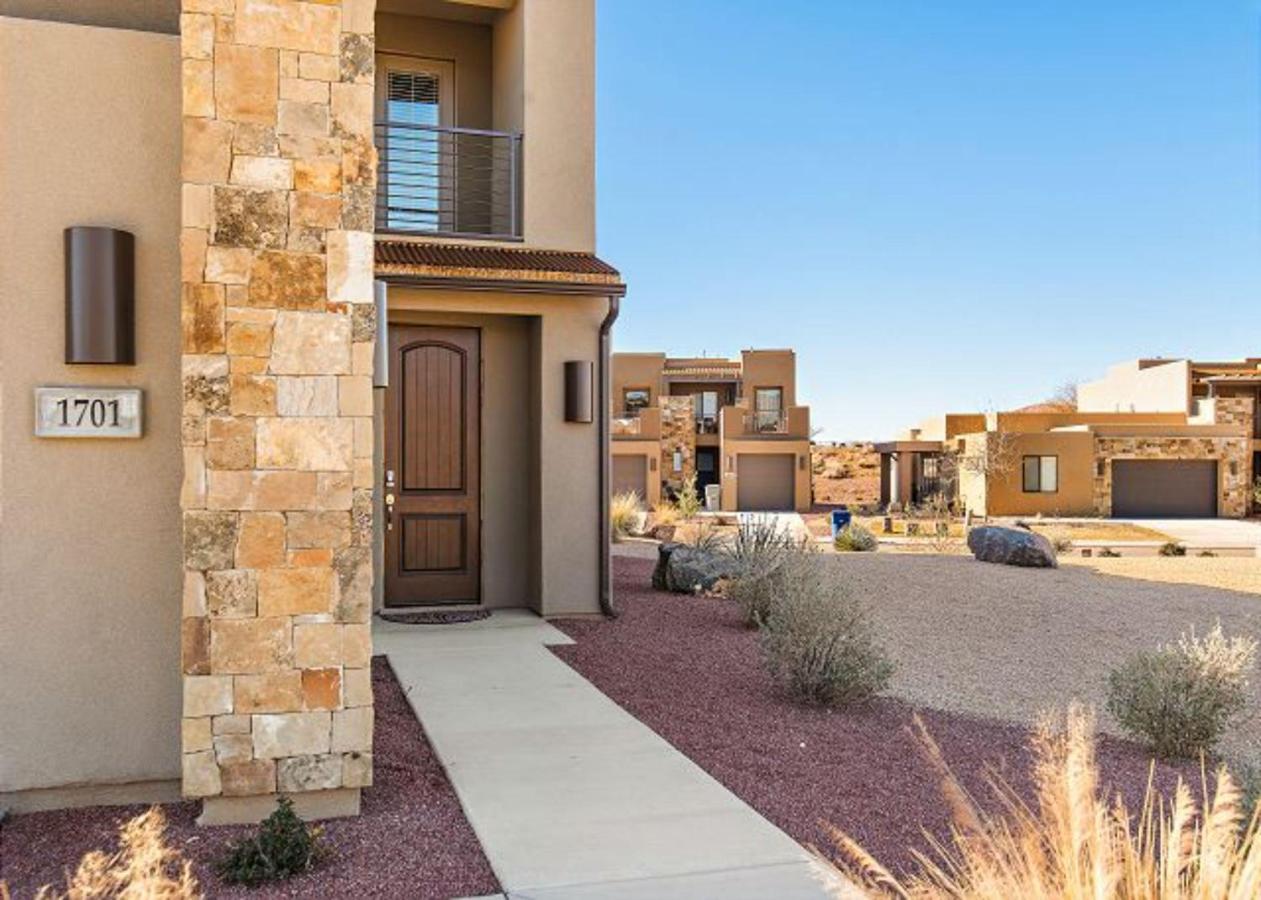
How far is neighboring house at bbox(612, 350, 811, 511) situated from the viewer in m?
38.6

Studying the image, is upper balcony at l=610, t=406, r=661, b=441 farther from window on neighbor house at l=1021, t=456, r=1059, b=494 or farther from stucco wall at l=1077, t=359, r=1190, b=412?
stucco wall at l=1077, t=359, r=1190, b=412

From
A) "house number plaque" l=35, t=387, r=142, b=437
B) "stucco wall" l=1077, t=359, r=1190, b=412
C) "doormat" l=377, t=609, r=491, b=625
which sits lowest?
"doormat" l=377, t=609, r=491, b=625

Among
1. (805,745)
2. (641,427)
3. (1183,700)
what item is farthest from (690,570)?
(641,427)

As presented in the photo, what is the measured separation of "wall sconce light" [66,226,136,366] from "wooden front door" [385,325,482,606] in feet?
17.2

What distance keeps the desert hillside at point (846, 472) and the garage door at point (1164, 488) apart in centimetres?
1142

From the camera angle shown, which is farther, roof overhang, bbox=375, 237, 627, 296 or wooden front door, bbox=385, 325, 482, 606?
wooden front door, bbox=385, 325, 482, 606

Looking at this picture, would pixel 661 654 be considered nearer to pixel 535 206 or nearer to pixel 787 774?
pixel 787 774

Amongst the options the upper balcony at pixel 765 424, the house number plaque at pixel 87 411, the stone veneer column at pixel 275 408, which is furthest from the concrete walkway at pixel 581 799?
the upper balcony at pixel 765 424

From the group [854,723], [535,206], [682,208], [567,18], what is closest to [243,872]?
[854,723]

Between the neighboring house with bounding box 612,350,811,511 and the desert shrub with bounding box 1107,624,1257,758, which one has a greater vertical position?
the neighboring house with bounding box 612,350,811,511

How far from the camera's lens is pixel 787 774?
5.30m

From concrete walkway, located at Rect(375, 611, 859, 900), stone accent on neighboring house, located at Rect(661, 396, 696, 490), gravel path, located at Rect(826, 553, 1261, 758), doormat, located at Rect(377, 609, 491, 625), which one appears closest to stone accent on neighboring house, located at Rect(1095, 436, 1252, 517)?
stone accent on neighboring house, located at Rect(661, 396, 696, 490)

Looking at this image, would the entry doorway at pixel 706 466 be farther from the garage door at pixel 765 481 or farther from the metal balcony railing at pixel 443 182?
the metal balcony railing at pixel 443 182

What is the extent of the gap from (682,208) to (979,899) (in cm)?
3912
